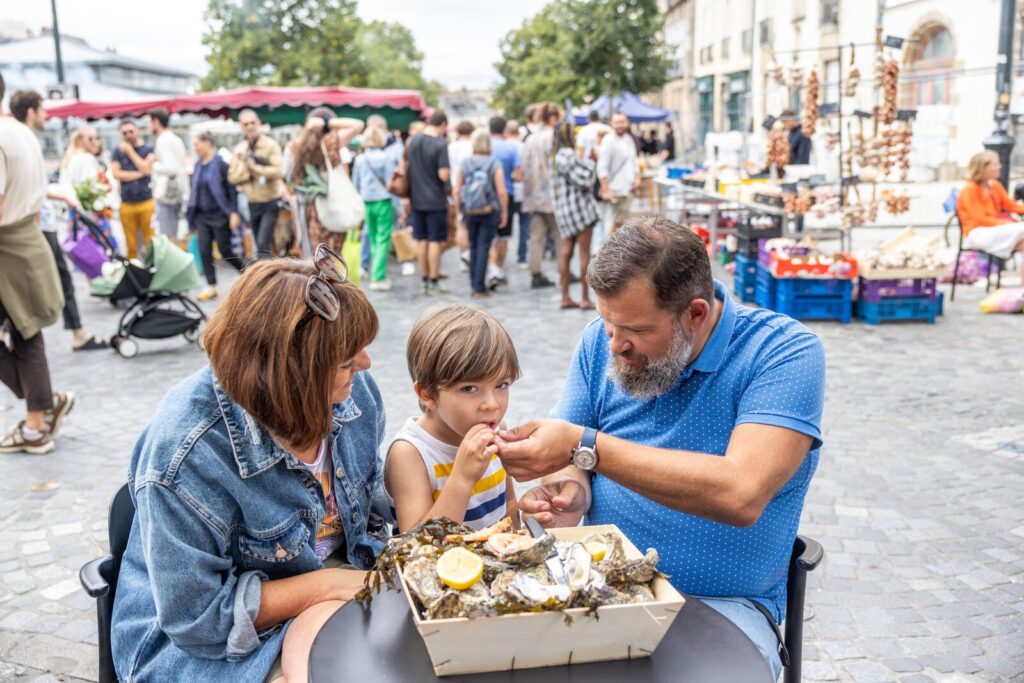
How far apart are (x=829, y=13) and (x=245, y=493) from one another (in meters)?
28.2

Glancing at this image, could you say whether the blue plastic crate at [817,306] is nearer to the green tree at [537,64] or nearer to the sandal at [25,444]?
the sandal at [25,444]

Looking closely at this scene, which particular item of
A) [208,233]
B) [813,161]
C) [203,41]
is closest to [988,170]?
[813,161]

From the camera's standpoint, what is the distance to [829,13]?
86.0 ft

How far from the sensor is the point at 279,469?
2004 mm

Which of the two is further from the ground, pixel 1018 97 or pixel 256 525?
pixel 1018 97

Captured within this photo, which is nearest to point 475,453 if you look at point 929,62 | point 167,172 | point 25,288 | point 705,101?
point 25,288

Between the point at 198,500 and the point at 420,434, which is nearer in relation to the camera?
the point at 198,500

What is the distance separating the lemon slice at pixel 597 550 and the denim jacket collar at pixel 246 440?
721 mm

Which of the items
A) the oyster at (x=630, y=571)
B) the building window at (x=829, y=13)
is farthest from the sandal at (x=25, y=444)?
the building window at (x=829, y=13)

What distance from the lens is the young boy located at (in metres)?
2.23

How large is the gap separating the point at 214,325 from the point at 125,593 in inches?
28.5

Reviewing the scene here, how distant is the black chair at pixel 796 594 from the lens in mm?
2232

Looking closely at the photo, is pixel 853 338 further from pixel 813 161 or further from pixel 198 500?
pixel 813 161

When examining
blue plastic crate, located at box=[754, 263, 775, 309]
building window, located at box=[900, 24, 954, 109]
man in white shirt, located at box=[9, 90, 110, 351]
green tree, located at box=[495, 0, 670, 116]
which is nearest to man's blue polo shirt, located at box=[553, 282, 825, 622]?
man in white shirt, located at box=[9, 90, 110, 351]
